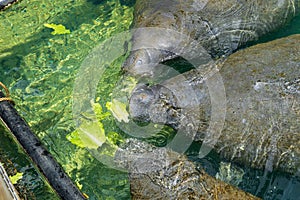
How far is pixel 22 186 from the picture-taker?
4.20 metres

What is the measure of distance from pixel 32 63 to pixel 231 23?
2696mm

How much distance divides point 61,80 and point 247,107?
2.52 meters

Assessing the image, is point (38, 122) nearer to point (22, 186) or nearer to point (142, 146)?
point (142, 146)

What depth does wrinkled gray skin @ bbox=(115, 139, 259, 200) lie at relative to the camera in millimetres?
4703

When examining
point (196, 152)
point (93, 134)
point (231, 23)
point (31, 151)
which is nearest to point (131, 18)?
point (231, 23)

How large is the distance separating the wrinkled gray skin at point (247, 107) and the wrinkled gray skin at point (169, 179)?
43cm

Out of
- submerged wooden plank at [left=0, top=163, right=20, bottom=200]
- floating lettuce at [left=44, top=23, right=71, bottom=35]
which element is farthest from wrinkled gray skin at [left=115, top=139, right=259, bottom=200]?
floating lettuce at [left=44, top=23, right=71, bottom=35]

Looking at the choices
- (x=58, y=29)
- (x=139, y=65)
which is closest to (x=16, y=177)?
(x=139, y=65)

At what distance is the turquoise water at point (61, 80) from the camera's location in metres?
5.15

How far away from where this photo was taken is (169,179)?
15.7 feet

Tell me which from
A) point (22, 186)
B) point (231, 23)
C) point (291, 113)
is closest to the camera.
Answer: point (22, 186)

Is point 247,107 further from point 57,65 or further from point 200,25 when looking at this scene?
point 57,65

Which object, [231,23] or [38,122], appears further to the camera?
[231,23]

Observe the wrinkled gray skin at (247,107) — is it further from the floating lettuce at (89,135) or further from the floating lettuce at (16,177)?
the floating lettuce at (16,177)
